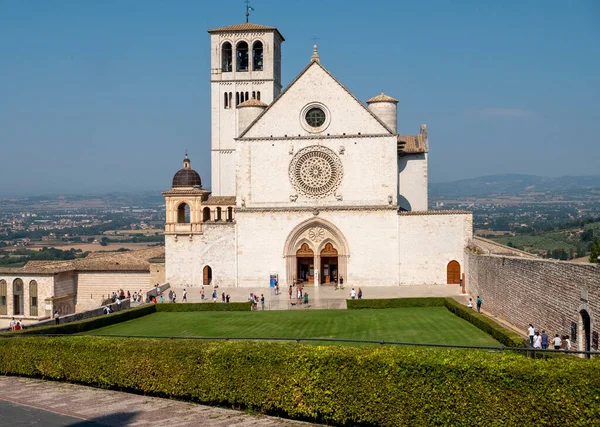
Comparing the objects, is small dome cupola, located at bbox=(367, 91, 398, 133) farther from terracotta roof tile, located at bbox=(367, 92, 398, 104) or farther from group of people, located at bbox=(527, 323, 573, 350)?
group of people, located at bbox=(527, 323, 573, 350)

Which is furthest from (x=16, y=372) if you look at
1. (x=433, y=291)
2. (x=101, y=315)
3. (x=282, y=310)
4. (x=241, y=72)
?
(x=241, y=72)

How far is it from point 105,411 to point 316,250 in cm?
3218

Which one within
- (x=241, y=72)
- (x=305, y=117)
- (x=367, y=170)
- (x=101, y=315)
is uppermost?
(x=241, y=72)

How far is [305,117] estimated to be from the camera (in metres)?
51.6

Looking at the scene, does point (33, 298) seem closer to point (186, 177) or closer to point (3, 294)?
point (3, 294)

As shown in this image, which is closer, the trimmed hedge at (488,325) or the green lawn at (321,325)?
the trimmed hedge at (488,325)

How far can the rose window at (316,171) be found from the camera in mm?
51500

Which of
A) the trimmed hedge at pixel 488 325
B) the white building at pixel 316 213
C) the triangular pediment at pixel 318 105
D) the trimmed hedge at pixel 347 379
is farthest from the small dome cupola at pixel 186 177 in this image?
the trimmed hedge at pixel 347 379

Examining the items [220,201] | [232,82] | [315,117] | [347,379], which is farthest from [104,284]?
[347,379]

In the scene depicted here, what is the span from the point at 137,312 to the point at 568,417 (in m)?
29.0

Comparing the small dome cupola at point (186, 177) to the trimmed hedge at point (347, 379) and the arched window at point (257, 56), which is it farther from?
the trimmed hedge at point (347, 379)

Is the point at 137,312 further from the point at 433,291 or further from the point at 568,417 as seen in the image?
the point at 568,417

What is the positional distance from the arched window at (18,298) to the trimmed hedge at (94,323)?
12263 mm

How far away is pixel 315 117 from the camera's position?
51594 mm
